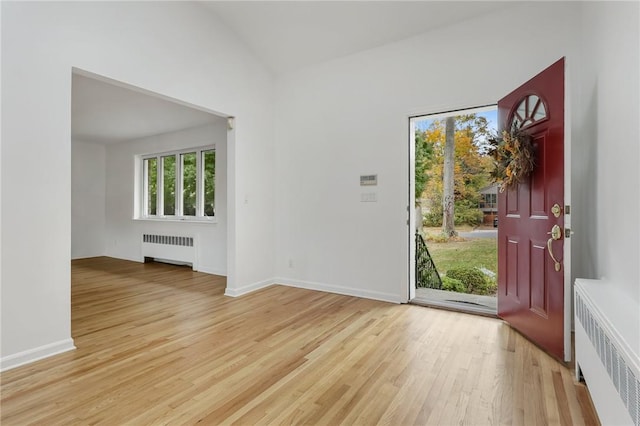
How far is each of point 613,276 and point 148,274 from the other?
6.03 metres

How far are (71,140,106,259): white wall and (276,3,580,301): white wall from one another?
542cm

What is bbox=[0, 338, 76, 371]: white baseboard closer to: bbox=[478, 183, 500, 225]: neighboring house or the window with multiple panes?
the window with multiple panes

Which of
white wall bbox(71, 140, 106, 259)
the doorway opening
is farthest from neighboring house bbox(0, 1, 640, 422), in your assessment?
white wall bbox(71, 140, 106, 259)

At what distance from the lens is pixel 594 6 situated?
8.09ft

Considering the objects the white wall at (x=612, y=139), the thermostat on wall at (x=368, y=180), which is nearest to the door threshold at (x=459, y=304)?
the white wall at (x=612, y=139)

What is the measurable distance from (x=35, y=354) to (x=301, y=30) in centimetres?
409

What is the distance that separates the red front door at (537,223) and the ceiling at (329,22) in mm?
1198

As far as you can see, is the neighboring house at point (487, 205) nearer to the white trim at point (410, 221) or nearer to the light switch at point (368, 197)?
the white trim at point (410, 221)

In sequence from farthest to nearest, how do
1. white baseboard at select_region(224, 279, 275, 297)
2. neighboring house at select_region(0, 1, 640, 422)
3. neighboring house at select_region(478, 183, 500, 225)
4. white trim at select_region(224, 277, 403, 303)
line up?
neighboring house at select_region(478, 183, 500, 225) < white baseboard at select_region(224, 279, 275, 297) < white trim at select_region(224, 277, 403, 303) < neighboring house at select_region(0, 1, 640, 422)

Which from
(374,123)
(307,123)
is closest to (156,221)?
(307,123)

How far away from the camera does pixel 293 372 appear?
2.20 meters

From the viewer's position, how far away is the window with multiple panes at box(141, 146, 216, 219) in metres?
5.99

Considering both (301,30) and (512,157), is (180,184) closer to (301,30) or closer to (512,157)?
(301,30)

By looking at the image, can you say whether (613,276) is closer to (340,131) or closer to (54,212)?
(340,131)
